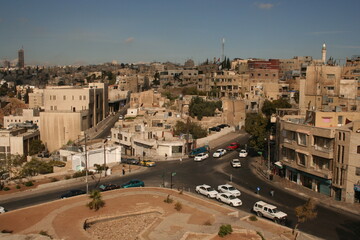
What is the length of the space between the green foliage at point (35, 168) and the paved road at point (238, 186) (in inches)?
243

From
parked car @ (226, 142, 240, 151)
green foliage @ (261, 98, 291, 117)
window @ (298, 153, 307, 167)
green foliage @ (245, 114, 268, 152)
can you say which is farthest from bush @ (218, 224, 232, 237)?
green foliage @ (261, 98, 291, 117)

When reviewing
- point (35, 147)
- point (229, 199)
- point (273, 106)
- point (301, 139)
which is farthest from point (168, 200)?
point (35, 147)

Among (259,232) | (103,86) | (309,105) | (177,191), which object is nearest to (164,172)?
(177,191)

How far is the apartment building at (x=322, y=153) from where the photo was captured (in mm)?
25375

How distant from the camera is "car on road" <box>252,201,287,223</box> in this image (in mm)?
21438

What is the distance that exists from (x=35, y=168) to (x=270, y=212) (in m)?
22.0

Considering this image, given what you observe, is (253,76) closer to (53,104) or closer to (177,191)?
(53,104)

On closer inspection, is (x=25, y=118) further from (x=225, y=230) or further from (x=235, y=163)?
(x=225, y=230)

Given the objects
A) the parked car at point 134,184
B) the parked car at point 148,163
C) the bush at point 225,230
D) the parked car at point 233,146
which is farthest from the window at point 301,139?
the parked car at point 233,146

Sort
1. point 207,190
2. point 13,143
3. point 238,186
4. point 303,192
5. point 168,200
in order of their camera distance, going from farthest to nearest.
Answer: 1. point 13,143
2. point 238,186
3. point 303,192
4. point 207,190
5. point 168,200

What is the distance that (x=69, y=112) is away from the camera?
6044 centimetres

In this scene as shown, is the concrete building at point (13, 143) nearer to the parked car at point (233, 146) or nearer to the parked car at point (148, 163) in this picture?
the parked car at point (148, 163)

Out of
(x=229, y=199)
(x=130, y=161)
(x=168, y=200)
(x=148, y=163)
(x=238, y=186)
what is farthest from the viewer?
(x=130, y=161)

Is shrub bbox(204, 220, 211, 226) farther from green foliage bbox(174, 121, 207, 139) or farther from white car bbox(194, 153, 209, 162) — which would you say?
green foliage bbox(174, 121, 207, 139)
